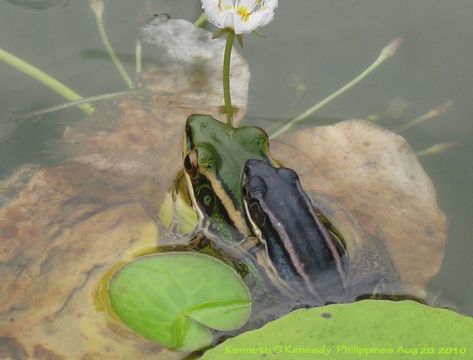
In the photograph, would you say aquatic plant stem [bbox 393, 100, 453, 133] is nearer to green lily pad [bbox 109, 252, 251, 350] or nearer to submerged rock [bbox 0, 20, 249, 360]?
submerged rock [bbox 0, 20, 249, 360]

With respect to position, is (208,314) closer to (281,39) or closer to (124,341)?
(124,341)

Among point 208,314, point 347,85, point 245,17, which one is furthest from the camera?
point 347,85

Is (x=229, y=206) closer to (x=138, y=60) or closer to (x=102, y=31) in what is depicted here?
(x=138, y=60)

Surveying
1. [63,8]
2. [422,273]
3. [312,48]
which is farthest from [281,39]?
[422,273]

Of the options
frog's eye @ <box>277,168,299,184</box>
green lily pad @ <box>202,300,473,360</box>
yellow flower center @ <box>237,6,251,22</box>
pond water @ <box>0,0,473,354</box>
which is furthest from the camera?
pond water @ <box>0,0,473,354</box>

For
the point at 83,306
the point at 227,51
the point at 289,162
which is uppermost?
the point at 227,51

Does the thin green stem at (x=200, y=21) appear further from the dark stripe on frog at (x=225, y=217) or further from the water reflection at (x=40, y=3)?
the dark stripe on frog at (x=225, y=217)

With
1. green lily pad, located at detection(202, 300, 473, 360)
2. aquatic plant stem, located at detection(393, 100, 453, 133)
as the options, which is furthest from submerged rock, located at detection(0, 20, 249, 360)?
aquatic plant stem, located at detection(393, 100, 453, 133)
